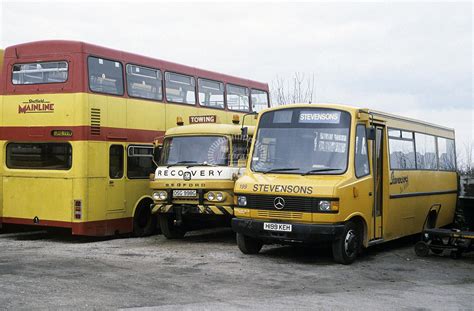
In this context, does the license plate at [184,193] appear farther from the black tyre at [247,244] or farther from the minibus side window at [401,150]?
the minibus side window at [401,150]

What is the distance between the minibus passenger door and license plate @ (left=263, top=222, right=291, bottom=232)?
6.55 feet

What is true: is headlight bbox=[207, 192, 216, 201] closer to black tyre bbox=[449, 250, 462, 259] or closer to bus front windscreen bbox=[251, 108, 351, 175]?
bus front windscreen bbox=[251, 108, 351, 175]

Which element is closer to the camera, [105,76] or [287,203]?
[287,203]

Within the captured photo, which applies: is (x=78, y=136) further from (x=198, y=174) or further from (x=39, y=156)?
(x=198, y=174)

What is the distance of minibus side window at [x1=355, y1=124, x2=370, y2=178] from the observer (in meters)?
12.4

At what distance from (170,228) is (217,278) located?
542cm

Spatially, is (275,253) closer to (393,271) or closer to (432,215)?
(393,271)

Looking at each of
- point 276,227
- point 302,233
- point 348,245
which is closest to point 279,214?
point 276,227

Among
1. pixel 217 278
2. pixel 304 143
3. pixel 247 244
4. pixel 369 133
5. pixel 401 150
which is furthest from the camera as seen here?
pixel 401 150

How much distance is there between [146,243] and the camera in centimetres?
1534

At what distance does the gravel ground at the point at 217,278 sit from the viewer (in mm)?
8852

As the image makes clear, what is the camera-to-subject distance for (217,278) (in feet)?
34.9

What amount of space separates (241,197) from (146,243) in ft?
12.0

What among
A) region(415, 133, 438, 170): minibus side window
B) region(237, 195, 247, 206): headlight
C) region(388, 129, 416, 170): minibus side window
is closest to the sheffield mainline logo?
region(237, 195, 247, 206): headlight
